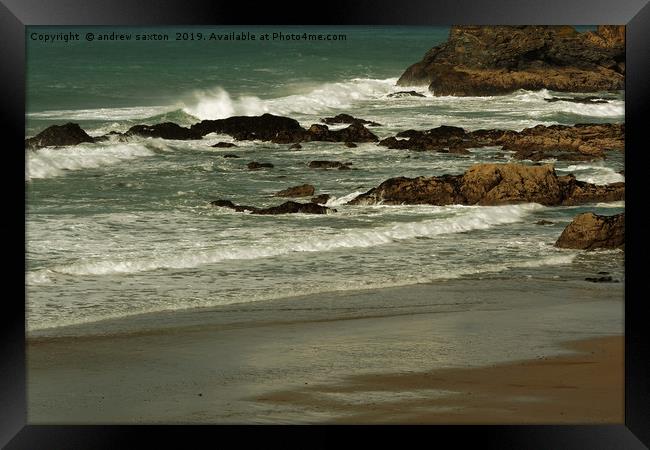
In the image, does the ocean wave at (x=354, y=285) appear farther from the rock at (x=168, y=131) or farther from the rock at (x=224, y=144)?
the rock at (x=168, y=131)

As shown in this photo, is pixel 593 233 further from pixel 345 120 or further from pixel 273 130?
pixel 273 130

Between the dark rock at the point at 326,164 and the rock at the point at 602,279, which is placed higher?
the dark rock at the point at 326,164

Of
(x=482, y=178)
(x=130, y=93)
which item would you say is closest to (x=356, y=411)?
(x=482, y=178)

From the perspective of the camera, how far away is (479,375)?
8445mm

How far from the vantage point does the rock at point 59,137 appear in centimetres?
858

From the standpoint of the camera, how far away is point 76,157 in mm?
8812

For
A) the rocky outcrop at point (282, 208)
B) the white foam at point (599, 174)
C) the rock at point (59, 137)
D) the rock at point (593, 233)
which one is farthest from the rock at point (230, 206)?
the white foam at point (599, 174)

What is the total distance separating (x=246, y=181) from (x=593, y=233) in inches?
97.2

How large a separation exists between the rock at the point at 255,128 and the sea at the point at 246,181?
2.6 inches

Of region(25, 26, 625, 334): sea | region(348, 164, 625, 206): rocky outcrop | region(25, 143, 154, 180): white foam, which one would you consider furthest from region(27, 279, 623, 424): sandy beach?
region(25, 143, 154, 180): white foam

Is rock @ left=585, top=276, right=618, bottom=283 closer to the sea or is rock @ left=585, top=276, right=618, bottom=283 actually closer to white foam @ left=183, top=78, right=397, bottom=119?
the sea

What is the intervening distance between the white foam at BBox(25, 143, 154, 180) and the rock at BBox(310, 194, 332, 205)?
1196 millimetres
